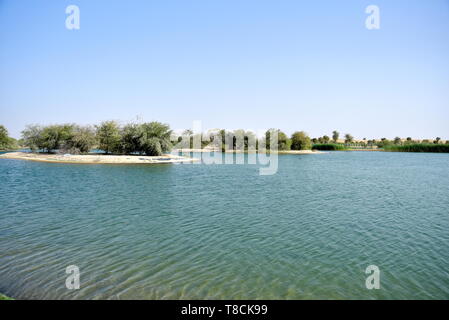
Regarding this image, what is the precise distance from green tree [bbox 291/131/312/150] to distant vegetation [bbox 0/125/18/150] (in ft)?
353

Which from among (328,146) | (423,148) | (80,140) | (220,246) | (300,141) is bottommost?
(220,246)

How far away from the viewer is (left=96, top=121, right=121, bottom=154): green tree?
195 ft

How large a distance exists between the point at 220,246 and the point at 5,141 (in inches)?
4399

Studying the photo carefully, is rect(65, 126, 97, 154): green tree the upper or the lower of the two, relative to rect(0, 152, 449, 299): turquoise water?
upper

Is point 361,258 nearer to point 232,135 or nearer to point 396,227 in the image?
point 396,227

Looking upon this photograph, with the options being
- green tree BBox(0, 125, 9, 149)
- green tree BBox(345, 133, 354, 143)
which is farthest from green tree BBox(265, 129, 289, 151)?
green tree BBox(0, 125, 9, 149)

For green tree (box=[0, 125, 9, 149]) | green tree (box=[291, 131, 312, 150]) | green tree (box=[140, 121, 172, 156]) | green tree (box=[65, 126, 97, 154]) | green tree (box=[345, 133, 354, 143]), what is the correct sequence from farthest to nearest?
1. green tree (box=[345, 133, 354, 143])
2. green tree (box=[291, 131, 312, 150])
3. green tree (box=[0, 125, 9, 149])
4. green tree (box=[65, 126, 97, 154])
5. green tree (box=[140, 121, 172, 156])

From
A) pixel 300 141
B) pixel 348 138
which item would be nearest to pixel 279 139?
pixel 300 141

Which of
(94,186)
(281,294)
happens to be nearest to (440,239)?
(281,294)

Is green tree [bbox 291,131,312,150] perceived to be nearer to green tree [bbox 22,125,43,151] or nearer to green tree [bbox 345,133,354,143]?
green tree [bbox 345,133,354,143]

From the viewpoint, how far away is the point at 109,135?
196 feet

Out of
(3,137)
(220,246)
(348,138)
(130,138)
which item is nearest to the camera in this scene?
(220,246)

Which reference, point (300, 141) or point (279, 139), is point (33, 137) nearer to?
point (279, 139)

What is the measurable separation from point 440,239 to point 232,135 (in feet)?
317
